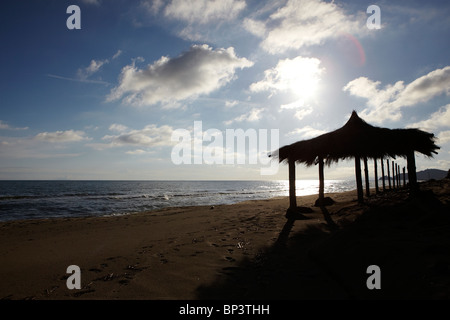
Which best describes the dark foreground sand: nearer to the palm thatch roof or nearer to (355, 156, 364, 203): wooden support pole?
the palm thatch roof

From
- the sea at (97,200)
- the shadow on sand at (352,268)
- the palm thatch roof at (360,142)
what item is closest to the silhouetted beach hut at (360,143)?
the palm thatch roof at (360,142)

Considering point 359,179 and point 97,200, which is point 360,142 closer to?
point 359,179

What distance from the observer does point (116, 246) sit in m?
6.80

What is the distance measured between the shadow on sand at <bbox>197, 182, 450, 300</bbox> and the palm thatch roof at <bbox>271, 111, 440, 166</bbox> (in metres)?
5.10

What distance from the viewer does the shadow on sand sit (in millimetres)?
3078

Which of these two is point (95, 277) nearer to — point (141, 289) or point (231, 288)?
point (141, 289)

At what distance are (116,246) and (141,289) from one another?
354 centimetres

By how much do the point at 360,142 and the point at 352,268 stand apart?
7.95 m

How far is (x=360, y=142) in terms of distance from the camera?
34.0ft

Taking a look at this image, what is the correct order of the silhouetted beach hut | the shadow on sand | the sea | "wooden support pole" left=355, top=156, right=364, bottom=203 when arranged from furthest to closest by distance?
the sea → "wooden support pole" left=355, top=156, right=364, bottom=203 → the silhouetted beach hut → the shadow on sand

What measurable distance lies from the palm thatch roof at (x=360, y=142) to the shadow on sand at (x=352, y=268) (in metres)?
5.10

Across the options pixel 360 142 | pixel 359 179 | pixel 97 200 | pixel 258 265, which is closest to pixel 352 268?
pixel 258 265

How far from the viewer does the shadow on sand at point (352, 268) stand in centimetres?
308

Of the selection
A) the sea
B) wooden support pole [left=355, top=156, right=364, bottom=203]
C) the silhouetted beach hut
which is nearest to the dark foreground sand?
the silhouetted beach hut
